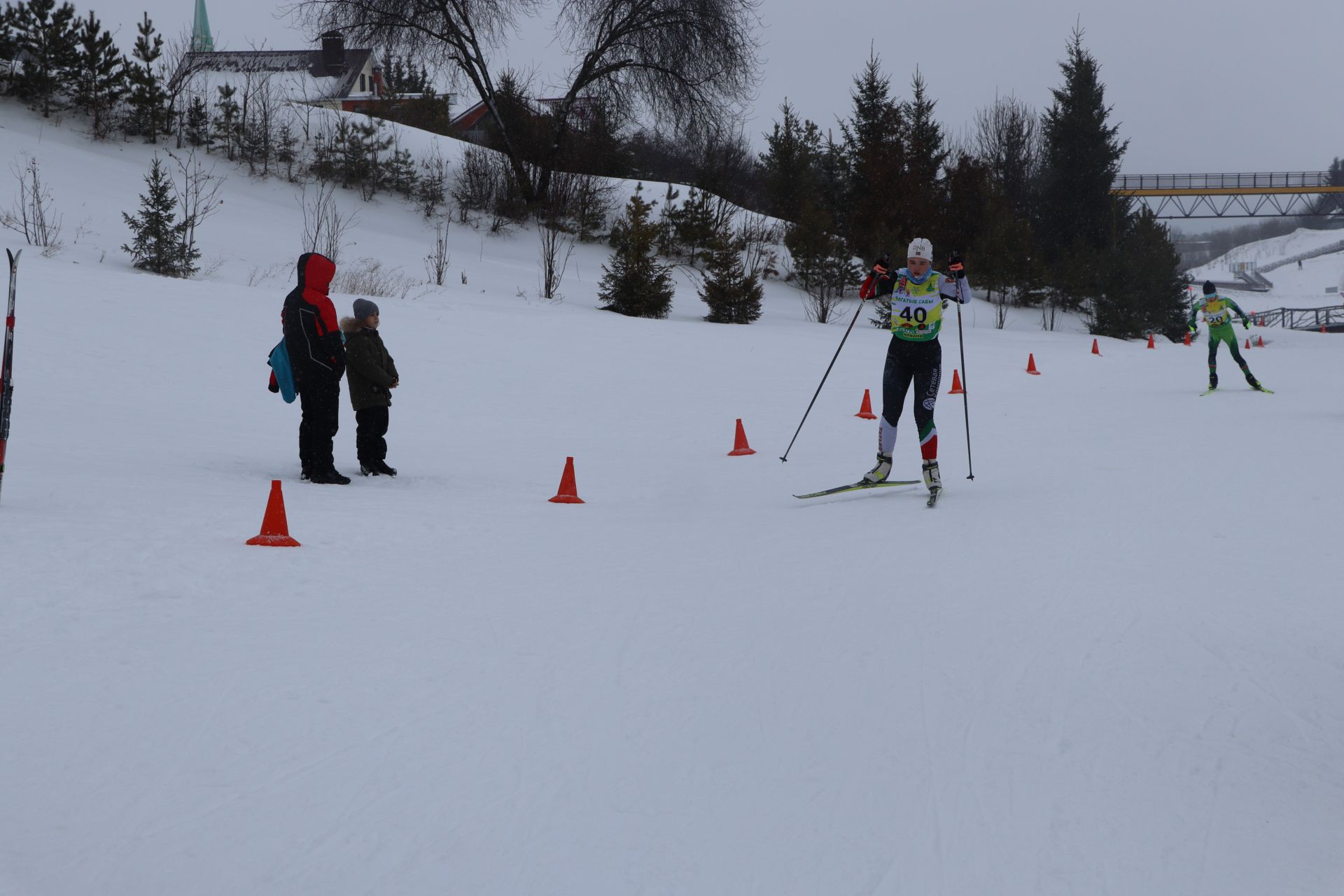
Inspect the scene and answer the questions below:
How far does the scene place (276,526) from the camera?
6371 millimetres

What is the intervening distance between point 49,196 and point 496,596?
21.1 m

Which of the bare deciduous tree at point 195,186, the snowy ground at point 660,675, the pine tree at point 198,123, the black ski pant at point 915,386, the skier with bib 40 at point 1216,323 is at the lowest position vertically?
the snowy ground at point 660,675

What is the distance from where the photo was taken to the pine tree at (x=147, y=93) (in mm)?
30312

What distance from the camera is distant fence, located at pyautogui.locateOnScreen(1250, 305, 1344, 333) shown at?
54894 mm

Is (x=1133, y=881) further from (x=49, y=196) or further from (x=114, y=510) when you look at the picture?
(x=49, y=196)

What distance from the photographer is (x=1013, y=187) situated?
160 ft

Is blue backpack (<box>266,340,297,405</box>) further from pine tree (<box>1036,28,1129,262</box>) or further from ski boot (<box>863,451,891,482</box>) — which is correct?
pine tree (<box>1036,28,1129,262</box>)

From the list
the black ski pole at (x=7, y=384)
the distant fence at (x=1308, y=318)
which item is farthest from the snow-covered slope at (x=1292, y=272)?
the black ski pole at (x=7, y=384)

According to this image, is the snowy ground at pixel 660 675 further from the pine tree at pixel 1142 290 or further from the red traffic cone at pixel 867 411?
the pine tree at pixel 1142 290

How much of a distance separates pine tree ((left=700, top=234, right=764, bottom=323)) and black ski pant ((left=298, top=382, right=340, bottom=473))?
1707cm

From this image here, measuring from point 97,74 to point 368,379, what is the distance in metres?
27.3

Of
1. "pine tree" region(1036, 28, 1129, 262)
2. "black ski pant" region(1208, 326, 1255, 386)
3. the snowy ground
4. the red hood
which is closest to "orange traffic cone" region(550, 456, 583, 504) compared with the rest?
the snowy ground

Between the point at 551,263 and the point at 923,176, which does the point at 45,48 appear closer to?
the point at 551,263

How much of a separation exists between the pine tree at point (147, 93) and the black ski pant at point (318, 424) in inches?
1036
